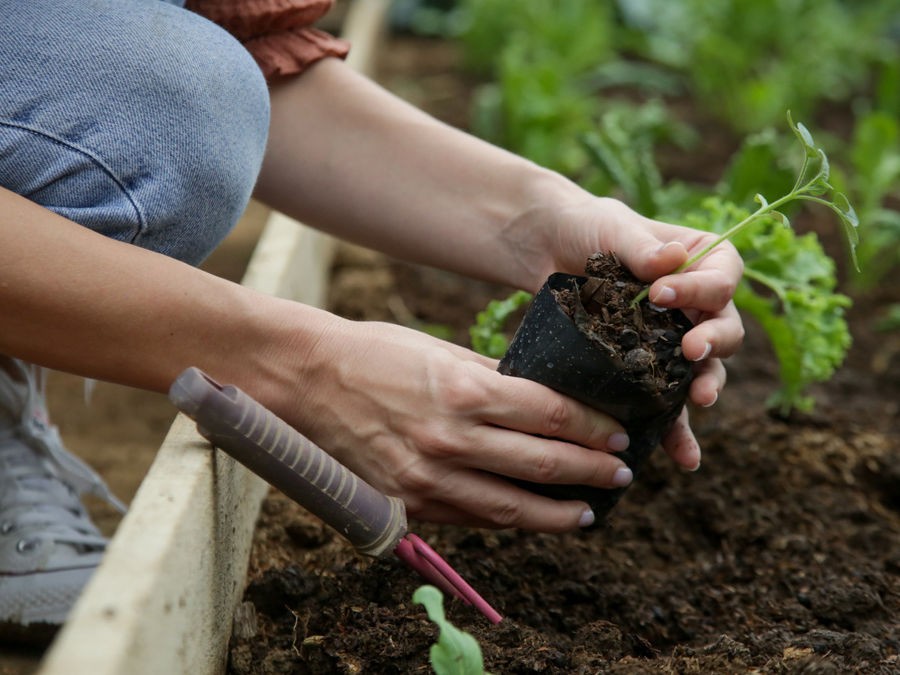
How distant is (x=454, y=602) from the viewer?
58.6 inches

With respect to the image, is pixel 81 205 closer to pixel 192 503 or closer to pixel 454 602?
pixel 192 503

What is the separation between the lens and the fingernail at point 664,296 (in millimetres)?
1397

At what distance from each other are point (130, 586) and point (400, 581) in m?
0.55

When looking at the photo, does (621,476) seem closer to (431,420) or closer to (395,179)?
(431,420)

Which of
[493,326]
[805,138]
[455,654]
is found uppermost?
[805,138]

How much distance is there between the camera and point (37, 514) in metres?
1.77

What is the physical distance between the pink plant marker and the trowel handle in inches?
1.7

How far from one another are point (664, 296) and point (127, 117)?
0.77 metres

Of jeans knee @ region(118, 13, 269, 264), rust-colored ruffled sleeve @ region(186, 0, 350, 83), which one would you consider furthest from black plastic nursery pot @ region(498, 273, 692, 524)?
rust-colored ruffled sleeve @ region(186, 0, 350, 83)

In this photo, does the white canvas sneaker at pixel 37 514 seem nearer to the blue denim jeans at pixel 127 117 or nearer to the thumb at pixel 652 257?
the blue denim jeans at pixel 127 117

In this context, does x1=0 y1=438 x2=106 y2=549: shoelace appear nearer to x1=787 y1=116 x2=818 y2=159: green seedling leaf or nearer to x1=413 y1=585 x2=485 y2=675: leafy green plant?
x1=413 y1=585 x2=485 y2=675: leafy green plant

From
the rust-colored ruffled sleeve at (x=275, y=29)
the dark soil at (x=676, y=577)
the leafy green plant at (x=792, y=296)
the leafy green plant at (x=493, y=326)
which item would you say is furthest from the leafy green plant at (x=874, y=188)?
the rust-colored ruffled sleeve at (x=275, y=29)

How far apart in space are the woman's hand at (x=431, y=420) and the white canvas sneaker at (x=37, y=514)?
541mm

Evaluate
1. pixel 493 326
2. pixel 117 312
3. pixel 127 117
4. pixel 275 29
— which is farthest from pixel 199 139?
pixel 493 326
